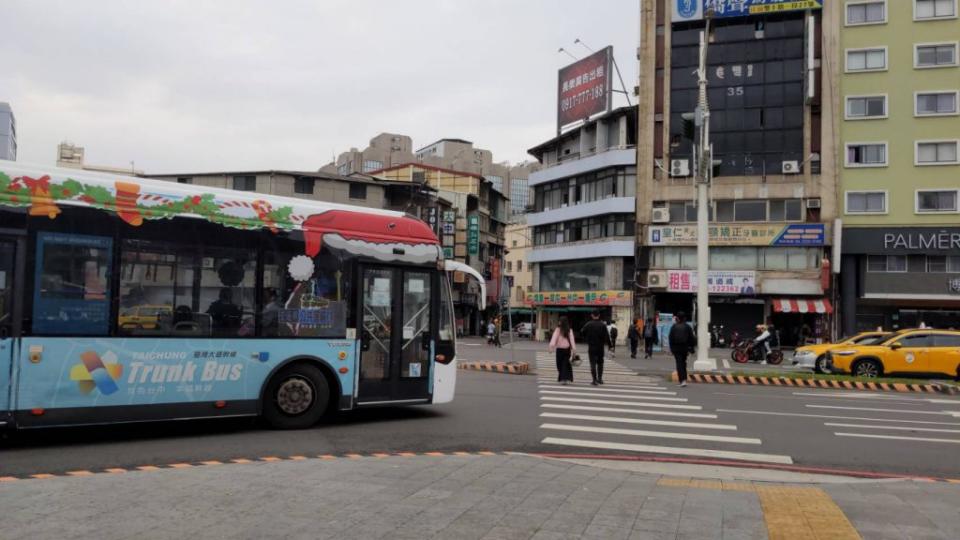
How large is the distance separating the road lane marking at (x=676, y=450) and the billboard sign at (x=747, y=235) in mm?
38556

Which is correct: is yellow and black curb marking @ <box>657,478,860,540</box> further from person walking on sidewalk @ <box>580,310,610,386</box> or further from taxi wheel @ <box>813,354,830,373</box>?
taxi wheel @ <box>813,354,830,373</box>

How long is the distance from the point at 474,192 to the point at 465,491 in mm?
67297

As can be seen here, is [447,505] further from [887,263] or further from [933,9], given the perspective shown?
[933,9]

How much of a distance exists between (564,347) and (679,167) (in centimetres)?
3306

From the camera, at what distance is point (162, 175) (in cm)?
5441

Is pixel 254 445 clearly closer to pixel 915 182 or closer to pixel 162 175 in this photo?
pixel 915 182

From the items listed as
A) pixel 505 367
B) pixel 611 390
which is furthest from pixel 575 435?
pixel 505 367

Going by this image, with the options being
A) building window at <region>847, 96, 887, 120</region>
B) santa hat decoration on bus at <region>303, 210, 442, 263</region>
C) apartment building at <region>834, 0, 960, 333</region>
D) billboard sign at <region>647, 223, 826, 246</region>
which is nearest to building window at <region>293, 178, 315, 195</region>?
billboard sign at <region>647, 223, 826, 246</region>

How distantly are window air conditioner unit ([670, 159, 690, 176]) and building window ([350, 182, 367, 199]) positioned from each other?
22570 mm

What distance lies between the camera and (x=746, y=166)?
4603 centimetres

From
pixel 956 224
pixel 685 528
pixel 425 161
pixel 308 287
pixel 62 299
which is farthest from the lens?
pixel 425 161

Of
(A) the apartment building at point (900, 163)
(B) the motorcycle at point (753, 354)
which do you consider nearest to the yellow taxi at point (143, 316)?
(B) the motorcycle at point (753, 354)

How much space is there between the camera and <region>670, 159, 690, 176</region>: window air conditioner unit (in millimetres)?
47338

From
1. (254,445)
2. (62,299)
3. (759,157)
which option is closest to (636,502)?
(254,445)
